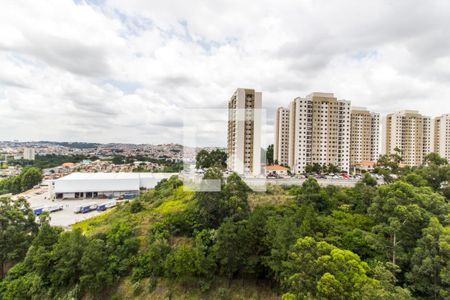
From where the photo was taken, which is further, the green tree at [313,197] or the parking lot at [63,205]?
the parking lot at [63,205]

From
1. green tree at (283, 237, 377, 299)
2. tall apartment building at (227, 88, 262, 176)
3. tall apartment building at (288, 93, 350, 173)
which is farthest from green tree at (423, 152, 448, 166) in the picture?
tall apartment building at (288, 93, 350, 173)

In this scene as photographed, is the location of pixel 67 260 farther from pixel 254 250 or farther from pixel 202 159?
pixel 254 250

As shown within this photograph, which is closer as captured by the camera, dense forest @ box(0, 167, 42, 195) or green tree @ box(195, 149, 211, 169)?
green tree @ box(195, 149, 211, 169)

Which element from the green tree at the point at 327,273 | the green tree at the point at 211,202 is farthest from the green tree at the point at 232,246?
the green tree at the point at 327,273

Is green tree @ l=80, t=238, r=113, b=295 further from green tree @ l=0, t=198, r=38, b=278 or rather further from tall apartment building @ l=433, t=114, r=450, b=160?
tall apartment building @ l=433, t=114, r=450, b=160

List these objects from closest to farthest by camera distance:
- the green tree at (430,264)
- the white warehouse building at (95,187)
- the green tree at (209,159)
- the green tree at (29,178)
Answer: the green tree at (430,264) → the green tree at (209,159) → the white warehouse building at (95,187) → the green tree at (29,178)

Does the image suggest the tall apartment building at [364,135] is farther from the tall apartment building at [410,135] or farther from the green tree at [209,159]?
the green tree at [209,159]

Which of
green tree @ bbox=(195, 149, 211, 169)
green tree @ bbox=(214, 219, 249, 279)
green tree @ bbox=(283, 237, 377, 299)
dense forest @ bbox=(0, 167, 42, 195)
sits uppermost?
green tree @ bbox=(195, 149, 211, 169)
